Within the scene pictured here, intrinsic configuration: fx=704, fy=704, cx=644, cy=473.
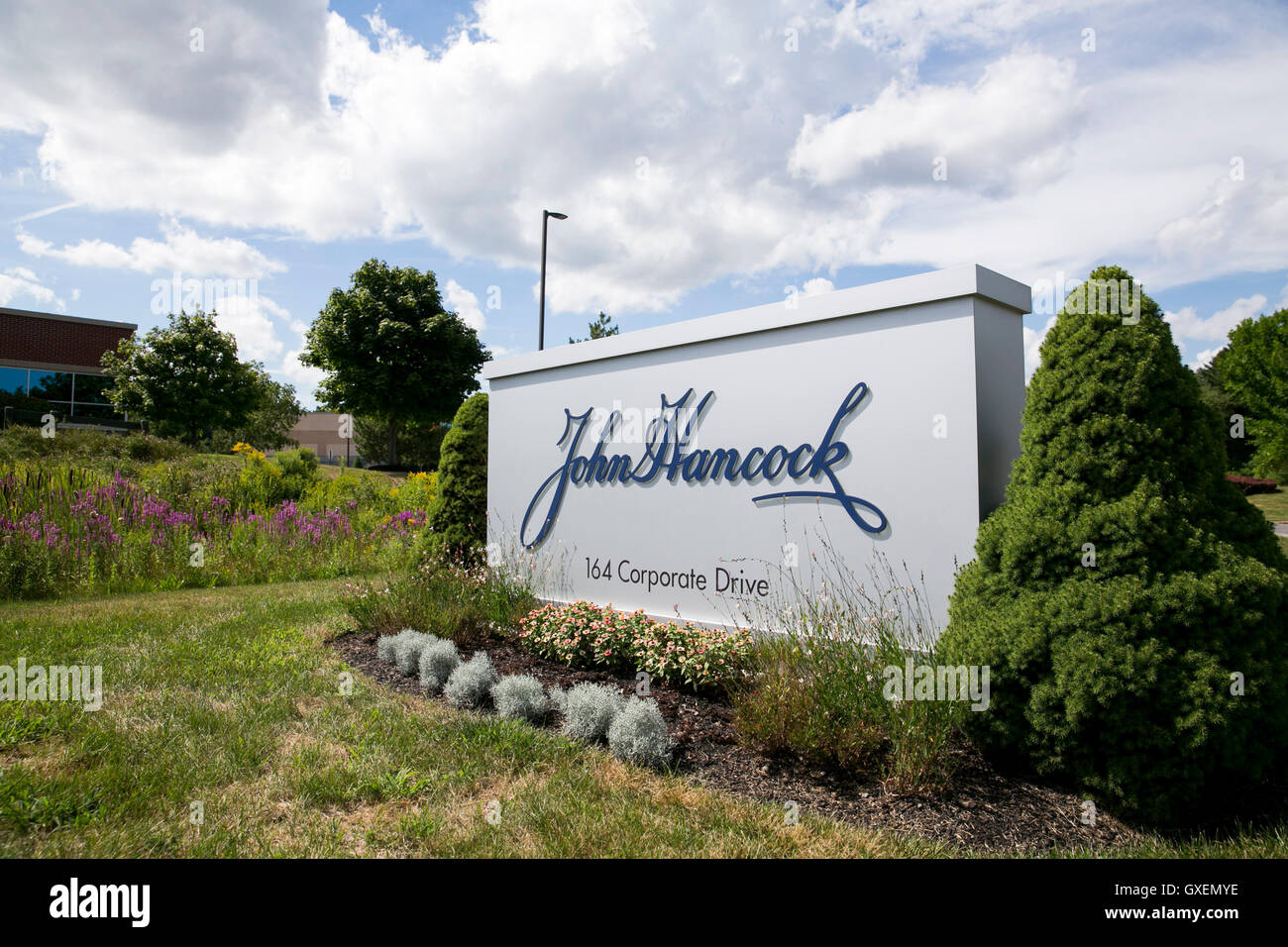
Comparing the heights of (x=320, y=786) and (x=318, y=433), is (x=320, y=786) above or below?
below

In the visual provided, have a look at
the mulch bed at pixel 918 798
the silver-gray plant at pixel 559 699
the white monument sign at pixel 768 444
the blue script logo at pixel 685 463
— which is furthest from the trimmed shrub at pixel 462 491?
the mulch bed at pixel 918 798

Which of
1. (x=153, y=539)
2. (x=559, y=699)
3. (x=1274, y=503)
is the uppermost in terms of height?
(x=1274, y=503)

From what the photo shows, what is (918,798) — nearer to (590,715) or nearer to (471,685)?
(590,715)

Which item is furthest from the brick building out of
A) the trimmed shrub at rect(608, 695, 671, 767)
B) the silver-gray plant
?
the trimmed shrub at rect(608, 695, 671, 767)

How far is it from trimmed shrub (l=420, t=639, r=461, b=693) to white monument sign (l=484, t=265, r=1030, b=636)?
185cm

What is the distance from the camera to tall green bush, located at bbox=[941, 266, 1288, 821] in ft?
11.0

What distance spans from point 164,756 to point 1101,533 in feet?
17.8

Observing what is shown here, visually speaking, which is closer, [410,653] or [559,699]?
[559,699]

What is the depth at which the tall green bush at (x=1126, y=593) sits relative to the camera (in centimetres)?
335

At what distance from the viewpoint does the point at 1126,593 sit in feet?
11.7

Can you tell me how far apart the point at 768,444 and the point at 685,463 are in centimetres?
93

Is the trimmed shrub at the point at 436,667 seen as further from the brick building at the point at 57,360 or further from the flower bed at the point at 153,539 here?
the brick building at the point at 57,360

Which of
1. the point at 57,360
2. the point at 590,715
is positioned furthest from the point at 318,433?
the point at 590,715
